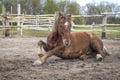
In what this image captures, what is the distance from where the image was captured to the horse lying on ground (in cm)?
619

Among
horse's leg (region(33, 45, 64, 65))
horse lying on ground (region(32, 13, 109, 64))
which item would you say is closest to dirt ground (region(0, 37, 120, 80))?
horse's leg (region(33, 45, 64, 65))

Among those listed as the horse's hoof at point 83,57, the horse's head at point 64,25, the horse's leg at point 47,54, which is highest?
the horse's head at point 64,25

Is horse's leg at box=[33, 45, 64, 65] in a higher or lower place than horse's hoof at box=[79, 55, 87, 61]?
higher

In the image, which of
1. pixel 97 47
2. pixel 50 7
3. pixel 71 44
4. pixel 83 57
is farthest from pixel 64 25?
pixel 50 7

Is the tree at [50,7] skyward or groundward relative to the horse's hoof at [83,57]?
skyward

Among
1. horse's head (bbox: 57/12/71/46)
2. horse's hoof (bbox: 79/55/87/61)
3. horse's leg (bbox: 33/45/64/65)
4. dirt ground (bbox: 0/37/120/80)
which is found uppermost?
horse's head (bbox: 57/12/71/46)

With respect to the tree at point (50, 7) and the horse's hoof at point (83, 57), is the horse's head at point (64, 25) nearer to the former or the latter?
the horse's hoof at point (83, 57)

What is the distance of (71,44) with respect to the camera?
6.66 meters

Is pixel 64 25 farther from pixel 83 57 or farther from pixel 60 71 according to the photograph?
pixel 60 71

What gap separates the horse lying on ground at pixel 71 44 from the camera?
6188 mm

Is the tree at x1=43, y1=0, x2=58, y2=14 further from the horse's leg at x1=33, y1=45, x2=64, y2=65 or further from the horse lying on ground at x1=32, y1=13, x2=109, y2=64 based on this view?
the horse's leg at x1=33, y1=45, x2=64, y2=65

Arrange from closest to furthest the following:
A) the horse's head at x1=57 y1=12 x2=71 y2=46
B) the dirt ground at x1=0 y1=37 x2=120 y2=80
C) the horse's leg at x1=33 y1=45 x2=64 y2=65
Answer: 1. the dirt ground at x1=0 y1=37 x2=120 y2=80
2. the horse's leg at x1=33 y1=45 x2=64 y2=65
3. the horse's head at x1=57 y1=12 x2=71 y2=46

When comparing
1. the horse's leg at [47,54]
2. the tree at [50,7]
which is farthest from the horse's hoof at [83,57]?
the tree at [50,7]

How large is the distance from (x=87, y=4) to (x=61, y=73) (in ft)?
109
